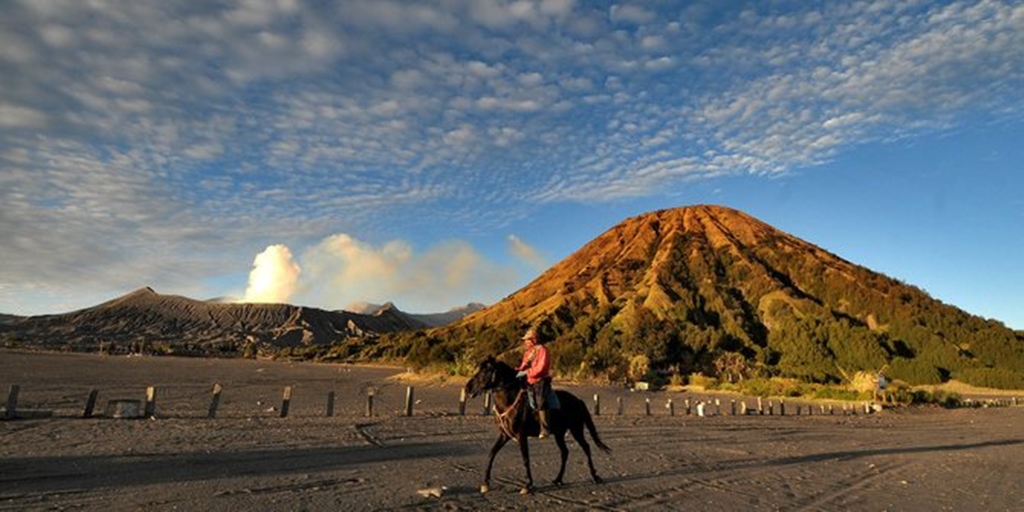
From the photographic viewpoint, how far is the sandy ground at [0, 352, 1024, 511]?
1076 centimetres

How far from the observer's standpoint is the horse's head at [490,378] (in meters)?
11.4

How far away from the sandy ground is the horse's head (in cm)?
192

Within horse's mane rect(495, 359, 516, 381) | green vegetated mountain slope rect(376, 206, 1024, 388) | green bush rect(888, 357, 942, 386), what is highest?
green vegetated mountain slope rect(376, 206, 1024, 388)

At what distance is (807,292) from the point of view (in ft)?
341

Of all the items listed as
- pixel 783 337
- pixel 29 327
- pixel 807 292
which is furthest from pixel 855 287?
pixel 29 327

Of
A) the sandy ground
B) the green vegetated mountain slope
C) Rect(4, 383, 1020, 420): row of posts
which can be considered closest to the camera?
the sandy ground

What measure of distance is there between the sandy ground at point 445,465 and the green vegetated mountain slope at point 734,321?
3734 cm

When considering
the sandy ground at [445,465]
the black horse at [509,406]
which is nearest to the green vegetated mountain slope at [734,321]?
the sandy ground at [445,465]

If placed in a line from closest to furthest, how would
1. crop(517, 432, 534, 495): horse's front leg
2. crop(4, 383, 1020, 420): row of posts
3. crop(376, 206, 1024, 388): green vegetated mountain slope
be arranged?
crop(517, 432, 534, 495): horse's front leg < crop(4, 383, 1020, 420): row of posts < crop(376, 206, 1024, 388): green vegetated mountain slope

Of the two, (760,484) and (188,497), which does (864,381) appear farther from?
(188,497)

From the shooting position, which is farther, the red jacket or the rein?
the red jacket

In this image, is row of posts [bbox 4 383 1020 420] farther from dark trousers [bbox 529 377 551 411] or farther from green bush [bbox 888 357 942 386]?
green bush [bbox 888 357 942 386]

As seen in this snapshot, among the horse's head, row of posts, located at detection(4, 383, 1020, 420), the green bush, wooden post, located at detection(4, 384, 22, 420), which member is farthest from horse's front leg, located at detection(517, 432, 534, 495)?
the green bush

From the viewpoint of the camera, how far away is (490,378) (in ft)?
37.9
